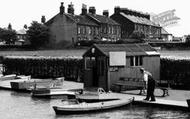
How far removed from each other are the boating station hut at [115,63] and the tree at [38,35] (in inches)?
2542

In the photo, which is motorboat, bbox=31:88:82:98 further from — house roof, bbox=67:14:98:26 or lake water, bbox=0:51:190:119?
house roof, bbox=67:14:98:26

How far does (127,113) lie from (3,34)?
108 m

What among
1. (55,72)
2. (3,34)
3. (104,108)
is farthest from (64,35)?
(104,108)

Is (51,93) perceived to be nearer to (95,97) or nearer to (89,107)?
(95,97)

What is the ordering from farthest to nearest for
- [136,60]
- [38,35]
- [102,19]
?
[102,19], [38,35], [136,60]

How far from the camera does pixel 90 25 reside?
10094cm

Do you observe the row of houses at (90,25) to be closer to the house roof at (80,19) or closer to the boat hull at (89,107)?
the house roof at (80,19)

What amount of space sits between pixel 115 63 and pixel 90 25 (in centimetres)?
7112

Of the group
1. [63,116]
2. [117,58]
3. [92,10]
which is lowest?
[63,116]

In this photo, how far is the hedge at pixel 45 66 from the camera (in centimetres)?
4266

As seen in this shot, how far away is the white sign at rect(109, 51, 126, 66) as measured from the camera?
30.2m

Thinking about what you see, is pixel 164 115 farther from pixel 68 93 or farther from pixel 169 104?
pixel 68 93


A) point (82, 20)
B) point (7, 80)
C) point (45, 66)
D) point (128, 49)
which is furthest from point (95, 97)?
point (82, 20)

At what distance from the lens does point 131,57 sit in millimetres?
31625
